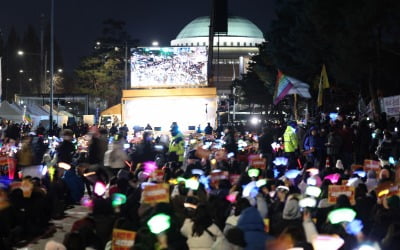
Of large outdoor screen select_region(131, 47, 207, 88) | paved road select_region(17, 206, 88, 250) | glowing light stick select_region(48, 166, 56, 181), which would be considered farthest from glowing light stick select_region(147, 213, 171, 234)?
large outdoor screen select_region(131, 47, 207, 88)

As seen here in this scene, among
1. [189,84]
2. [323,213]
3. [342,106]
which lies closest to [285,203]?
[323,213]

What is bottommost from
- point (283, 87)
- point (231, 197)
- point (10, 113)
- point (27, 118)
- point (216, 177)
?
point (231, 197)

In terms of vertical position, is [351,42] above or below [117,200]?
above

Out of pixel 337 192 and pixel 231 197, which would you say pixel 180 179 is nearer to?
pixel 231 197

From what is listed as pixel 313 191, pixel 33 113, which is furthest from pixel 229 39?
pixel 313 191

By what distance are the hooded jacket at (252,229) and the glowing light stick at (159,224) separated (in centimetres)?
95

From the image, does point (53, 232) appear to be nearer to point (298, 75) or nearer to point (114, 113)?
point (298, 75)

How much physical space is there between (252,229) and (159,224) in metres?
1.34

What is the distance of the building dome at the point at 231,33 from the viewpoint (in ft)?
510

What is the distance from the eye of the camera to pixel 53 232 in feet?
46.7

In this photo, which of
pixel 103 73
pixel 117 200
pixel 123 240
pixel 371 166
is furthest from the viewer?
pixel 103 73

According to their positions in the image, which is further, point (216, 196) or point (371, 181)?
point (371, 181)

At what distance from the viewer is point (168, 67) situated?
52.9 metres

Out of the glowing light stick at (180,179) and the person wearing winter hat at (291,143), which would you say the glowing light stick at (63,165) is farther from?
the person wearing winter hat at (291,143)
